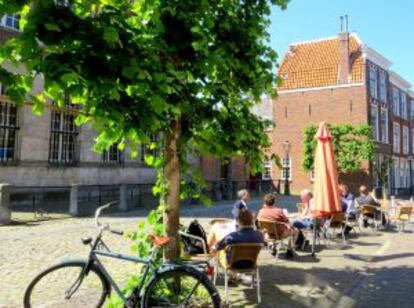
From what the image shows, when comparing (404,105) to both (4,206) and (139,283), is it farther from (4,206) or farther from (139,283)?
(139,283)

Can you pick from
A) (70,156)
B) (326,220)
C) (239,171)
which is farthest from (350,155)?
(326,220)

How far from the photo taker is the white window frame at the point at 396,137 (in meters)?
41.5

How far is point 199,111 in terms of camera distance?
5895mm

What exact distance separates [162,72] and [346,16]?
114 feet

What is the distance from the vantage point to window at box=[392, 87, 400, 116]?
41.5 metres

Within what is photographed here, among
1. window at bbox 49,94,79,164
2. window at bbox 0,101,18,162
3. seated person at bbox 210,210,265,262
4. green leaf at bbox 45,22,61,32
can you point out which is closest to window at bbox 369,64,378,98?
window at bbox 49,94,79,164

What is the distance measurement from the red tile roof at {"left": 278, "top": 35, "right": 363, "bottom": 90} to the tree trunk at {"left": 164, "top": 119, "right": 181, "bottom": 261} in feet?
102

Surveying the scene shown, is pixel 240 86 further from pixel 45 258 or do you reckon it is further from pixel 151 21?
pixel 45 258

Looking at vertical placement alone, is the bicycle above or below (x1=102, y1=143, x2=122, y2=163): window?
below

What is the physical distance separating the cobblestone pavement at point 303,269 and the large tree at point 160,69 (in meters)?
1.98

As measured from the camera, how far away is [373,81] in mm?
36938

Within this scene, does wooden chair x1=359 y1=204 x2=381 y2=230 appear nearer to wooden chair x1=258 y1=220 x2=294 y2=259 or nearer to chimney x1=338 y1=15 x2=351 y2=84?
wooden chair x1=258 y1=220 x2=294 y2=259

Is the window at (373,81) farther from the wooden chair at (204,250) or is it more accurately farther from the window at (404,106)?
the wooden chair at (204,250)

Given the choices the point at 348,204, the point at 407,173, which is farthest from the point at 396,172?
the point at 348,204
